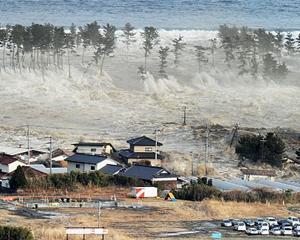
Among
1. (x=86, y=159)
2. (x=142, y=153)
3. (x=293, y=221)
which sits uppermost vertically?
A: (x=293, y=221)

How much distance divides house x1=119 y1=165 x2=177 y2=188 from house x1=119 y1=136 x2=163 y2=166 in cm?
315

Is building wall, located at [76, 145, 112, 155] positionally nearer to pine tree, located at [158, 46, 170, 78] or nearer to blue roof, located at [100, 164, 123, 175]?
blue roof, located at [100, 164, 123, 175]

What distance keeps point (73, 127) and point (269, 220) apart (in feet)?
60.1

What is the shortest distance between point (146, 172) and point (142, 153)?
4.56 metres

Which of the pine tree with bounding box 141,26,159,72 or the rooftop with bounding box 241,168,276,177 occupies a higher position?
the pine tree with bounding box 141,26,159,72

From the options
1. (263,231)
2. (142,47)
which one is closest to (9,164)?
(263,231)

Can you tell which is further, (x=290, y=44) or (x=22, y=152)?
(x=290, y=44)

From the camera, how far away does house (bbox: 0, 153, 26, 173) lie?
107ft

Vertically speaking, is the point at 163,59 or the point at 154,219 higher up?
the point at 163,59

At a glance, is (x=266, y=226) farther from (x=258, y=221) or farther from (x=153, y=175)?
(x=153, y=175)

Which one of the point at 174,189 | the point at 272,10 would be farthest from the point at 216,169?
the point at 272,10

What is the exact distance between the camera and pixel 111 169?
32812 mm

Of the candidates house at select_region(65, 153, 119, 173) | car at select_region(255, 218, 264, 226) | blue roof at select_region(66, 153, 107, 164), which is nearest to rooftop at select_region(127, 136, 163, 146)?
house at select_region(65, 153, 119, 173)

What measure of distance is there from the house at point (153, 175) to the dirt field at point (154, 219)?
2.82 meters
